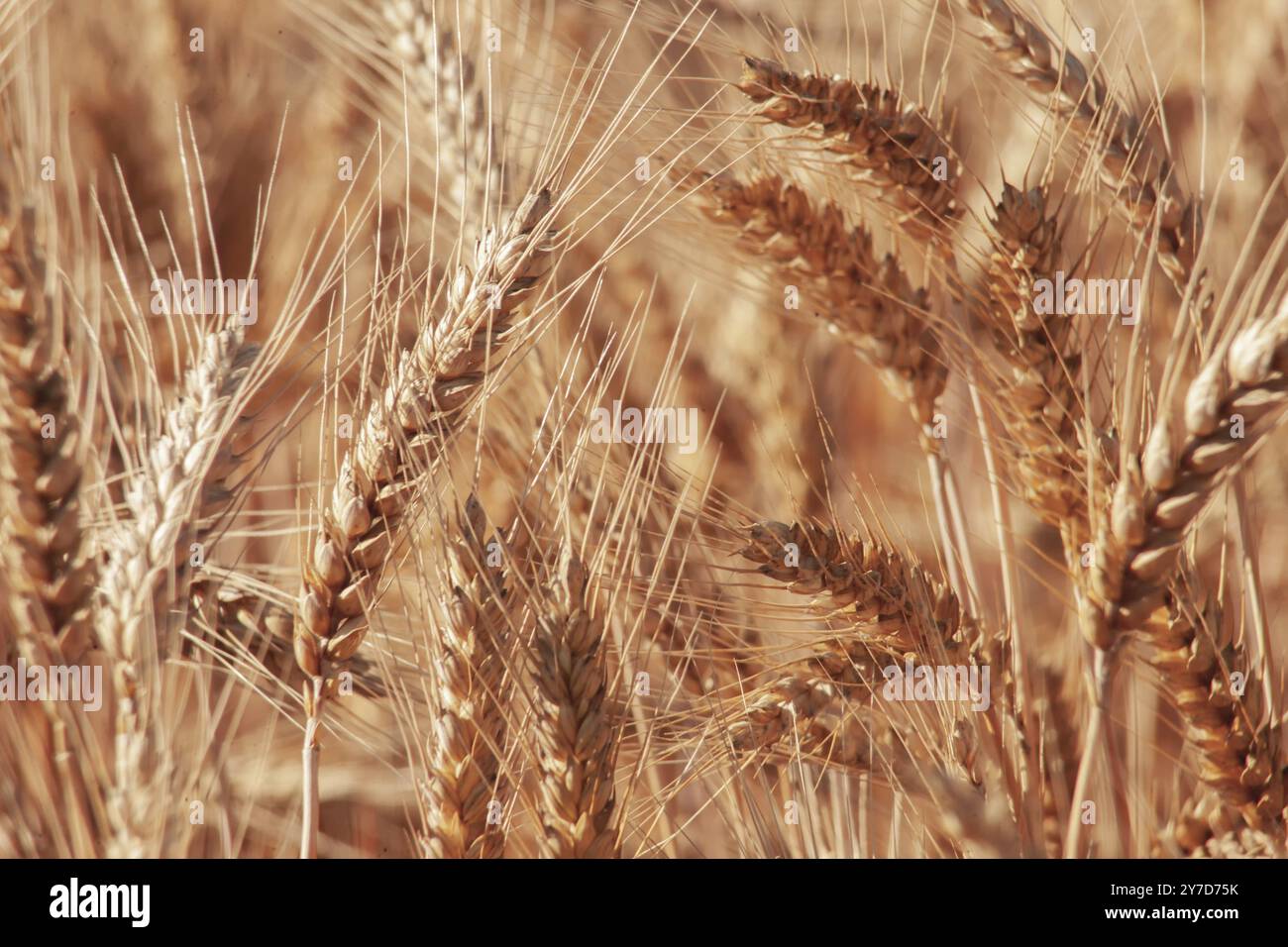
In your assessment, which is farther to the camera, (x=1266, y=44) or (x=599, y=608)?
(x=1266, y=44)

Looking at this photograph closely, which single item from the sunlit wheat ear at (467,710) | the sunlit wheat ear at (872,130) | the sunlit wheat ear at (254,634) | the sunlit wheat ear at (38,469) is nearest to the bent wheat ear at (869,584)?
the sunlit wheat ear at (467,710)

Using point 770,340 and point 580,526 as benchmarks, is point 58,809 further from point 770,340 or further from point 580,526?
point 770,340

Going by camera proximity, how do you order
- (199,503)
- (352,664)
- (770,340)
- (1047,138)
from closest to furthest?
(199,503) < (352,664) < (1047,138) < (770,340)

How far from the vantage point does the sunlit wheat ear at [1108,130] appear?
3.47 feet

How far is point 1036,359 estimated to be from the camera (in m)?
1.03

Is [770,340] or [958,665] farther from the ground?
[770,340]

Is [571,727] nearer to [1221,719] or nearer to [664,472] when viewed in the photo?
[664,472]

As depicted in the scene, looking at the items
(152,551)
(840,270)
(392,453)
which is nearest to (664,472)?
(840,270)

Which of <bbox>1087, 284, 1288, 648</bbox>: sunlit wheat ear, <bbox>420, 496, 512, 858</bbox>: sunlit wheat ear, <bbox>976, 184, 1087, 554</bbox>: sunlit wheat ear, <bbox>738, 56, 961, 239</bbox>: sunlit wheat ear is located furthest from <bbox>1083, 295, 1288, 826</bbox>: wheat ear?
<bbox>420, 496, 512, 858</bbox>: sunlit wheat ear

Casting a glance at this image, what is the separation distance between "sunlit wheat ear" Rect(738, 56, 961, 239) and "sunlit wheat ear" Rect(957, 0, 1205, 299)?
12 centimetres

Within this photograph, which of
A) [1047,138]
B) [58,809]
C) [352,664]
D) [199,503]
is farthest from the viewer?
[1047,138]

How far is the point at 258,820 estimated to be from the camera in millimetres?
1421
